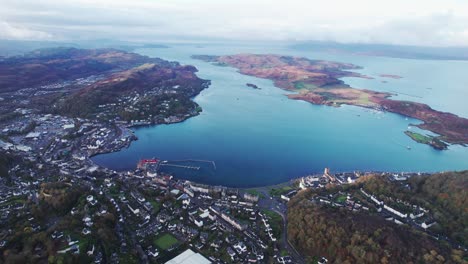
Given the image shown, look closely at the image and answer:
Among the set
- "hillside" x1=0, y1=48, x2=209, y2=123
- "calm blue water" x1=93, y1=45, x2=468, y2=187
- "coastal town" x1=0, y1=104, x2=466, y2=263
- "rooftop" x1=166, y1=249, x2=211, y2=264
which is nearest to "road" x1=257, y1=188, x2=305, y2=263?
"coastal town" x1=0, y1=104, x2=466, y2=263

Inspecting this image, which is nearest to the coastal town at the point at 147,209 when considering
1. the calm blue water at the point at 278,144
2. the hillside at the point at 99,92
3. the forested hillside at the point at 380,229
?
the forested hillside at the point at 380,229

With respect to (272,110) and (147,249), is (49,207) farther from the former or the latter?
(272,110)

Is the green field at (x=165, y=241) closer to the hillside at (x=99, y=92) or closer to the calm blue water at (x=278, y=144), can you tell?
the calm blue water at (x=278, y=144)

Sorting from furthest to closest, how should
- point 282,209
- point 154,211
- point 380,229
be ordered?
point 282,209
point 154,211
point 380,229

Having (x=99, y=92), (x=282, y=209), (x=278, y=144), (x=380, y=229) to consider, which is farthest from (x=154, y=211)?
(x=99, y=92)

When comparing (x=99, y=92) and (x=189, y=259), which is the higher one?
(x=99, y=92)

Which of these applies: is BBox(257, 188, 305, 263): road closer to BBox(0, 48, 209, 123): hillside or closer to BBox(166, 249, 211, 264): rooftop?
BBox(166, 249, 211, 264): rooftop

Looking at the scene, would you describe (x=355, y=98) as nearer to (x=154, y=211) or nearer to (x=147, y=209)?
(x=154, y=211)

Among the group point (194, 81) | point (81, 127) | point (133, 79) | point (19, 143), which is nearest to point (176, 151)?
point (81, 127)
